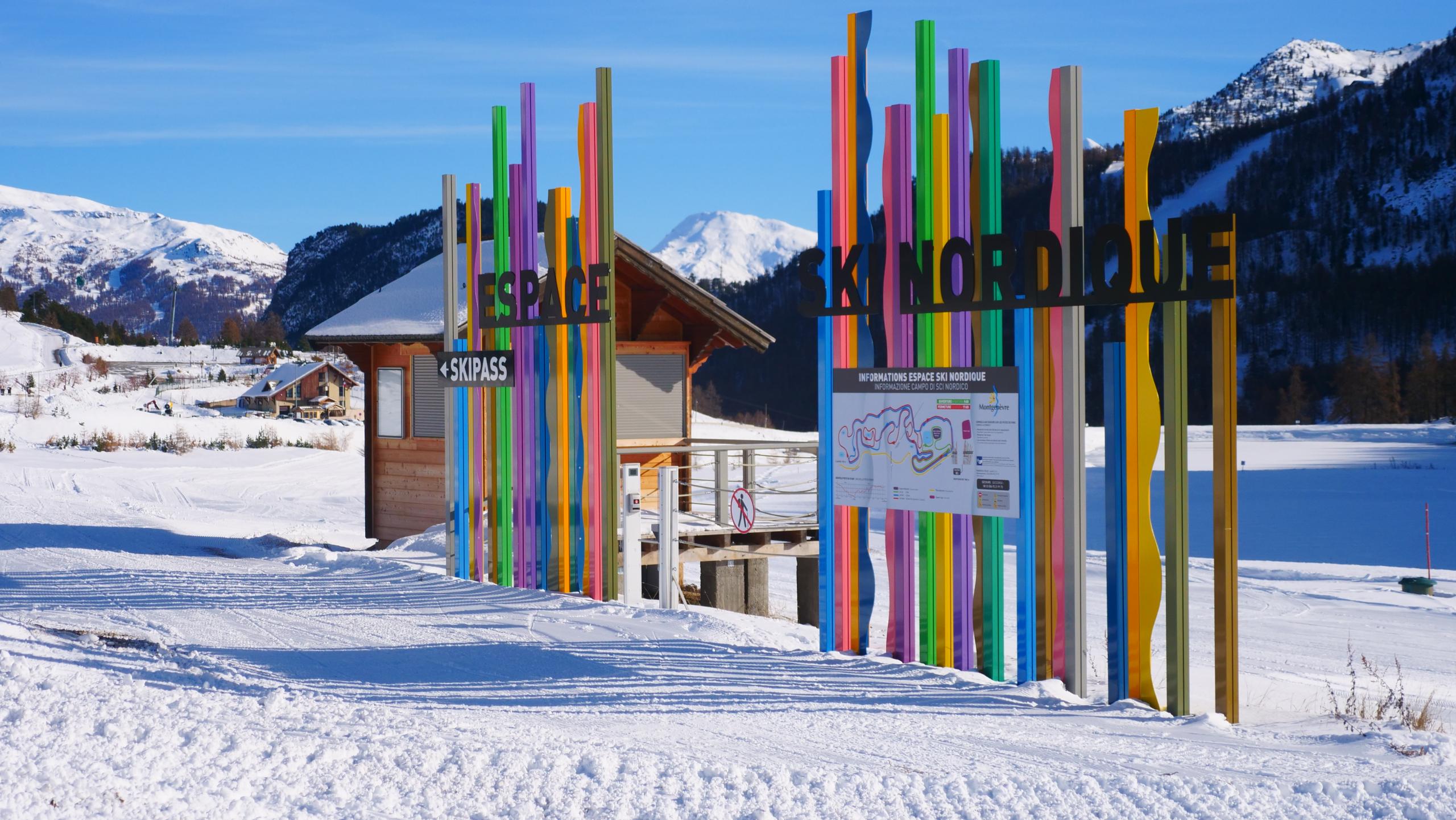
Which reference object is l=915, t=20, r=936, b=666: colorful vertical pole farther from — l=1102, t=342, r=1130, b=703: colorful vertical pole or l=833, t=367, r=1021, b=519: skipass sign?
l=1102, t=342, r=1130, b=703: colorful vertical pole

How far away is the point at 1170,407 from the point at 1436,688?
4.49 metres

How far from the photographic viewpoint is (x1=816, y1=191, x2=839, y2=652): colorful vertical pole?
9.33 metres

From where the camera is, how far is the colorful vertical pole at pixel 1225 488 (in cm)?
720

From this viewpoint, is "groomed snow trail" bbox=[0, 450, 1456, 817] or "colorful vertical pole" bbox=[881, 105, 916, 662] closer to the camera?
"groomed snow trail" bbox=[0, 450, 1456, 817]

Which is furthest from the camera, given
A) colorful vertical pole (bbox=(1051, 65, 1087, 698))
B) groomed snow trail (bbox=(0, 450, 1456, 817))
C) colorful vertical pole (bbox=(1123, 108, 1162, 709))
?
colorful vertical pole (bbox=(1051, 65, 1087, 698))

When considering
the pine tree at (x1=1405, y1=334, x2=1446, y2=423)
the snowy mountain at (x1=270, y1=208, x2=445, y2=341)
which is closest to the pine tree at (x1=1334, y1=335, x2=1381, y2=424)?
the pine tree at (x1=1405, y1=334, x2=1446, y2=423)

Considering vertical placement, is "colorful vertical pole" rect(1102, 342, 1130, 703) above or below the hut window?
below

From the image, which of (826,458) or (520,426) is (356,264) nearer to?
(520,426)

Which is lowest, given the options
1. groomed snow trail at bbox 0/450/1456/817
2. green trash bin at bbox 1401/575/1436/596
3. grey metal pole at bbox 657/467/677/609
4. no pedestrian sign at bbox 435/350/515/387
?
green trash bin at bbox 1401/575/1436/596

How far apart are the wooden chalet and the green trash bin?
26.8 feet

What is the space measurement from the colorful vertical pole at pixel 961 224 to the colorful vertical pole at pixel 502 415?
17.7ft

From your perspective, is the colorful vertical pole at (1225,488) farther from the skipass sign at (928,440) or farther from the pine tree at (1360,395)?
the pine tree at (1360,395)

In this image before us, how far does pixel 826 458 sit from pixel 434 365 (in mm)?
8516

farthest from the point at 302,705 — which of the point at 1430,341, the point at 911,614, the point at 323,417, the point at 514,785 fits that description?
the point at 1430,341
